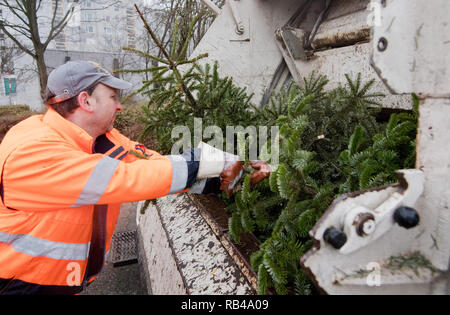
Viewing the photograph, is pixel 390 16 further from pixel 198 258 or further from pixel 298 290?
pixel 198 258

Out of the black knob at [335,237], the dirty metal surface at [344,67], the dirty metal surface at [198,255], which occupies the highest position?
the dirty metal surface at [344,67]

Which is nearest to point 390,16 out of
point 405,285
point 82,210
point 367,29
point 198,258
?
point 405,285

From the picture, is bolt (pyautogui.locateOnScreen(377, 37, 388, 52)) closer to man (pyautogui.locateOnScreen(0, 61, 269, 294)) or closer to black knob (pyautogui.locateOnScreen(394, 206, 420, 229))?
black knob (pyautogui.locateOnScreen(394, 206, 420, 229))

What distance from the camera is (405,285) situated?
3.34 ft

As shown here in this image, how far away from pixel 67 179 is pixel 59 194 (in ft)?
0.28

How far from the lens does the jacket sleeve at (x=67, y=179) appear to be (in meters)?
1.41

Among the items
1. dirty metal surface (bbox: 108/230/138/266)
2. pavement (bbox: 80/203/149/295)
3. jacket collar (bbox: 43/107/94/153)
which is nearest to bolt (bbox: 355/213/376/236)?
jacket collar (bbox: 43/107/94/153)

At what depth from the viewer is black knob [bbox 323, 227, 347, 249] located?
0.92 meters

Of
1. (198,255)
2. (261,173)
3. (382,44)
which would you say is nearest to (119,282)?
(198,255)

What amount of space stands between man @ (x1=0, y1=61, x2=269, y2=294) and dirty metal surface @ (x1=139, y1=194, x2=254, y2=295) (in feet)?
1.06

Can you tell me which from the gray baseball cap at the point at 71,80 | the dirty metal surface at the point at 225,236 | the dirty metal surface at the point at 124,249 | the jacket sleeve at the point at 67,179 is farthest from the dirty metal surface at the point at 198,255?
the dirty metal surface at the point at 124,249

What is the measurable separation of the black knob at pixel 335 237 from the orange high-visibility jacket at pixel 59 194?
84cm

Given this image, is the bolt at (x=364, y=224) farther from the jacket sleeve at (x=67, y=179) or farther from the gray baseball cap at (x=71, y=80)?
the gray baseball cap at (x=71, y=80)

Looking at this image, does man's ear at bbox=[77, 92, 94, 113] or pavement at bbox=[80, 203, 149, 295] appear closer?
man's ear at bbox=[77, 92, 94, 113]
